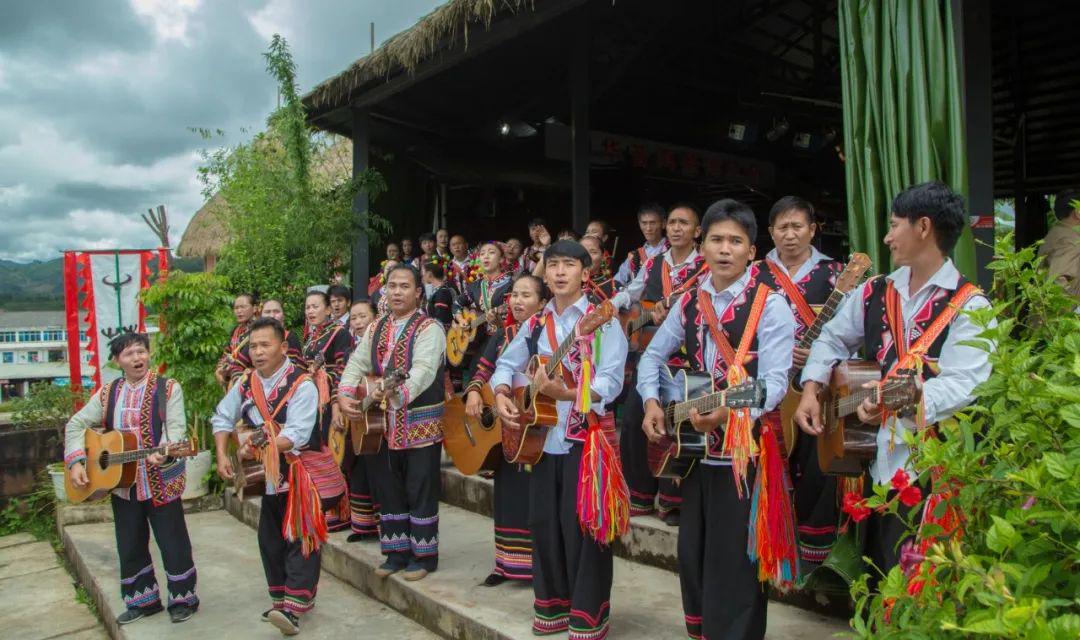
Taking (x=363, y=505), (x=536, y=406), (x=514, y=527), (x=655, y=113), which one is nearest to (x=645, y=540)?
(x=514, y=527)

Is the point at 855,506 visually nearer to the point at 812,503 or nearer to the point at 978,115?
the point at 812,503

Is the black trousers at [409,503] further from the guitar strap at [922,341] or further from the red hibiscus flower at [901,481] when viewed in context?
the red hibiscus flower at [901,481]

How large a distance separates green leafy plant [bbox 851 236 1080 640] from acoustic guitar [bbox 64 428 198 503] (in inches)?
157

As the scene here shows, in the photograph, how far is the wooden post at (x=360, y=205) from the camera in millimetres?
9265

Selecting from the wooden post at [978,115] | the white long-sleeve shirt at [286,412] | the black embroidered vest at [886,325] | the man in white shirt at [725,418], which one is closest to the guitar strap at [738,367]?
the man in white shirt at [725,418]

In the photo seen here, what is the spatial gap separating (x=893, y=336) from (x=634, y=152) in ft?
25.2

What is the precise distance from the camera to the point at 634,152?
9.91 metres

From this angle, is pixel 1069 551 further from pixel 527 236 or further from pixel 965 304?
pixel 527 236

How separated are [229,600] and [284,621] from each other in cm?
105

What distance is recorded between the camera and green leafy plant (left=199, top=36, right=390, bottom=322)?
8258 millimetres

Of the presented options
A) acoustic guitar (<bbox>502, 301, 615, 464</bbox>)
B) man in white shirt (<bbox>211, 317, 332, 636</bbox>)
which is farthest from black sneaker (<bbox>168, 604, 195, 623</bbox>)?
acoustic guitar (<bbox>502, 301, 615, 464</bbox>)

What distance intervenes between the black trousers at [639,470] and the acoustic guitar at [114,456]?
8.28 feet

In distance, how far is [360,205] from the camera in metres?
9.49

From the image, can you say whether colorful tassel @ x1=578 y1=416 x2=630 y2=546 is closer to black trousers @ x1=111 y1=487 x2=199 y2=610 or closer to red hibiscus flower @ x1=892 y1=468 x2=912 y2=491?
red hibiscus flower @ x1=892 y1=468 x2=912 y2=491
